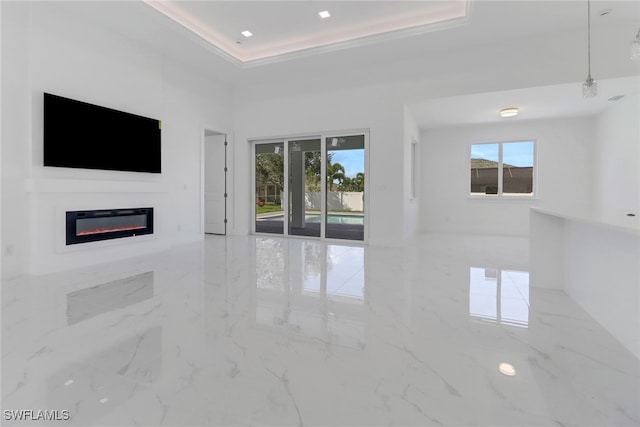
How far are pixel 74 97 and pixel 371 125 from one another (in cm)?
460

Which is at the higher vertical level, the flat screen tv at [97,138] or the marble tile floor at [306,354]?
the flat screen tv at [97,138]

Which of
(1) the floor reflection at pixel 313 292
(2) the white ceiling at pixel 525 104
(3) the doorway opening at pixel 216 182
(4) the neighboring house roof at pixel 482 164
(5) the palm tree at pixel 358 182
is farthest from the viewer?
(4) the neighboring house roof at pixel 482 164

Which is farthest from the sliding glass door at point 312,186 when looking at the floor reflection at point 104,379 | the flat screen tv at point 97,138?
the floor reflection at point 104,379

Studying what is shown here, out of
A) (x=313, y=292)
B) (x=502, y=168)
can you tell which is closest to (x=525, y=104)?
(x=502, y=168)

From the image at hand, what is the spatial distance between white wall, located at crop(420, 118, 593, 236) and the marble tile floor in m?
4.69

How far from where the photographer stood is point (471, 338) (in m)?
2.17

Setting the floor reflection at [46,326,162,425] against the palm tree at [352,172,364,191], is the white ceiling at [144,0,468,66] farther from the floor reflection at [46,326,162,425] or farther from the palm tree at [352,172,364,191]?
the floor reflection at [46,326,162,425]

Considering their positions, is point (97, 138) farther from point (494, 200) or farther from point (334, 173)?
point (494, 200)

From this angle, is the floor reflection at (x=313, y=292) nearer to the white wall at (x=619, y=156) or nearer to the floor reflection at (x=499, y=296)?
the floor reflection at (x=499, y=296)

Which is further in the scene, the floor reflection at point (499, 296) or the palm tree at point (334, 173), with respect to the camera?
the palm tree at point (334, 173)

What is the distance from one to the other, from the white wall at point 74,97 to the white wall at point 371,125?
195 centimetres

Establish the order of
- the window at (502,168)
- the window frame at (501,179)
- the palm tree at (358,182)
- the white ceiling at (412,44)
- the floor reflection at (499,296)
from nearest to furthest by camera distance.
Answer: the floor reflection at (499,296) < the white ceiling at (412,44) < the palm tree at (358,182) < the window frame at (501,179) < the window at (502,168)

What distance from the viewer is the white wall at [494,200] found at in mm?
7121

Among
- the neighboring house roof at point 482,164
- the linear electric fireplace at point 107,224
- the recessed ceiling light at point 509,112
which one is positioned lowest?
the linear electric fireplace at point 107,224
